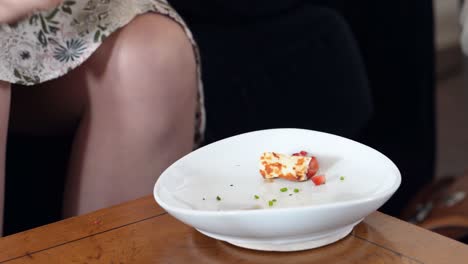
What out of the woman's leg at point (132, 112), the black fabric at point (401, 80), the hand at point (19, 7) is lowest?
the black fabric at point (401, 80)

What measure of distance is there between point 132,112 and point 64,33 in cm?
13

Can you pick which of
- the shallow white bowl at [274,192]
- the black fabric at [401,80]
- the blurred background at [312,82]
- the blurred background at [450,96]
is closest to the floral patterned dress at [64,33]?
the blurred background at [312,82]

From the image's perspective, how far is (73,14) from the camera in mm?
976

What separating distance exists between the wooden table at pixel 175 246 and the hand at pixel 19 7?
0.30m

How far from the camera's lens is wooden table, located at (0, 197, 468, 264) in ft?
1.93

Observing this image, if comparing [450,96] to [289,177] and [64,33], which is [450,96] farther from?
[289,177]

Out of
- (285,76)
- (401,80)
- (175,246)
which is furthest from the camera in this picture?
(401,80)

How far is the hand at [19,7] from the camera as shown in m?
0.86

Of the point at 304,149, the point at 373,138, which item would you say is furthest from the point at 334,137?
the point at 373,138

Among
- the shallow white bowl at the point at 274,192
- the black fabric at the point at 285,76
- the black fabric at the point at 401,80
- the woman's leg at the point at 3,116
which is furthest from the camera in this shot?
the black fabric at the point at 401,80

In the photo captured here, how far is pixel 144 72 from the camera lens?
3.10ft

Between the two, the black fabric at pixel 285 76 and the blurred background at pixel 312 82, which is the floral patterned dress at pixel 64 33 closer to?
the blurred background at pixel 312 82

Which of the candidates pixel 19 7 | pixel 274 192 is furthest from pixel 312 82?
pixel 274 192

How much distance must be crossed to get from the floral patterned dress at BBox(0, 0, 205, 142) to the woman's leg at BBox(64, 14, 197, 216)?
15 millimetres
